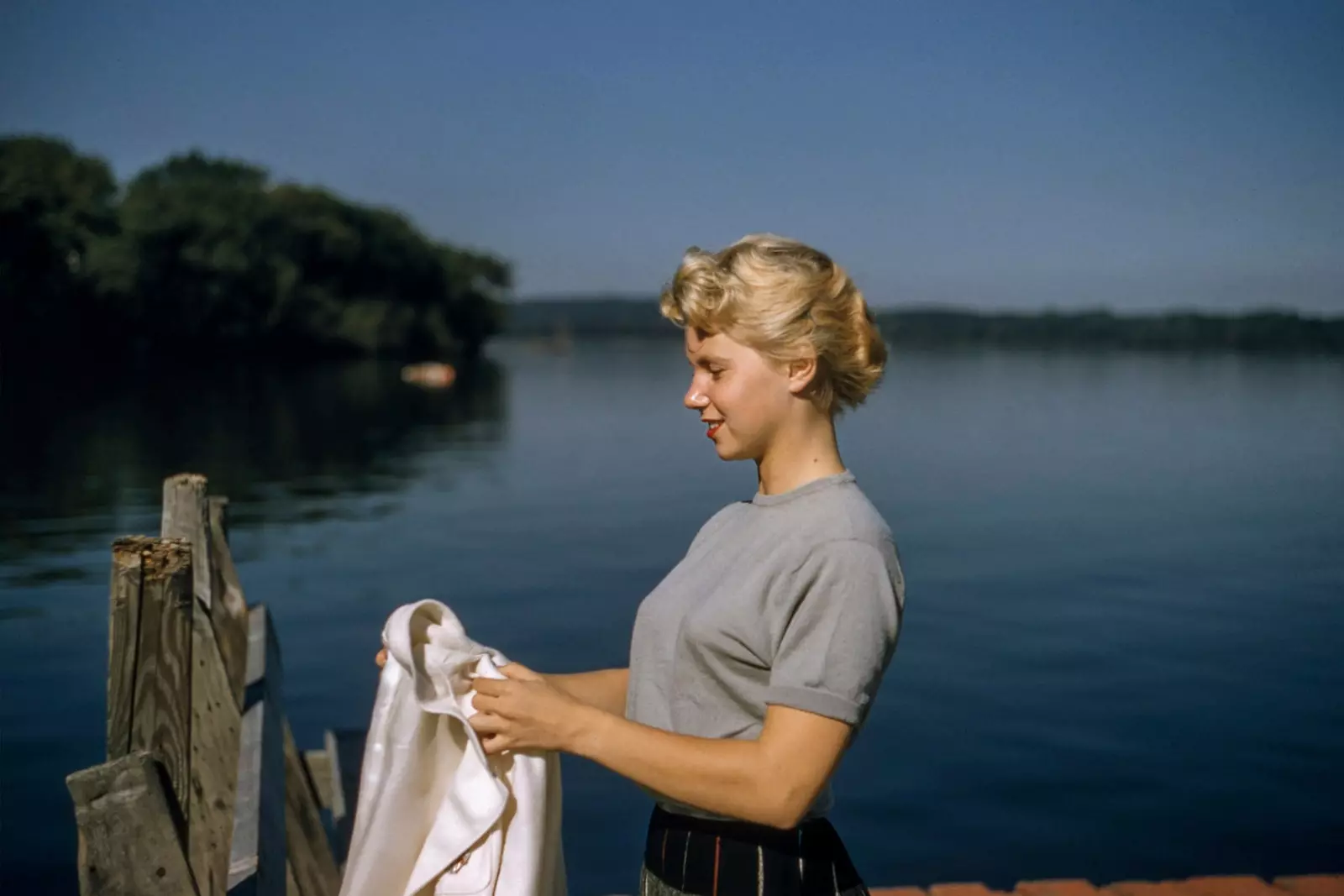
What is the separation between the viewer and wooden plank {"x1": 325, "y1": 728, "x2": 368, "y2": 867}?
21.3 feet

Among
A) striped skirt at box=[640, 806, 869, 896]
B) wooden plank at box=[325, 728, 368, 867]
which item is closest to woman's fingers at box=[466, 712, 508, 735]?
striped skirt at box=[640, 806, 869, 896]

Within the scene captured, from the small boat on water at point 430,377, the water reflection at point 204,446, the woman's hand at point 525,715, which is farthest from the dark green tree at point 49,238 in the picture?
the woman's hand at point 525,715

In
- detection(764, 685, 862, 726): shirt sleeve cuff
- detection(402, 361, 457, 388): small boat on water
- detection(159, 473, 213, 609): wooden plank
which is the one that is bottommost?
detection(402, 361, 457, 388): small boat on water

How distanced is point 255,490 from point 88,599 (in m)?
12.6

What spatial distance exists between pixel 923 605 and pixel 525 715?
14.1m

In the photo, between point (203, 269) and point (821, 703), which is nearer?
point (821, 703)

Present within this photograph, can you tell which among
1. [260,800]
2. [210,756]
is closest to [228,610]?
[210,756]

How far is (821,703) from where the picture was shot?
6.48 ft

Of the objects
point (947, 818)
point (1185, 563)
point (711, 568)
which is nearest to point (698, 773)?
point (711, 568)

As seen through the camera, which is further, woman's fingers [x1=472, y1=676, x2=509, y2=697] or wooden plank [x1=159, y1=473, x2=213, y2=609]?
wooden plank [x1=159, y1=473, x2=213, y2=609]

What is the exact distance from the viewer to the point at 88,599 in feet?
50.7

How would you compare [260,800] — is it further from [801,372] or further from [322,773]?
[322,773]

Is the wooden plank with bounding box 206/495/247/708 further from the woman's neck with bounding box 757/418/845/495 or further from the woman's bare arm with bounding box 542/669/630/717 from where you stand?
the woman's neck with bounding box 757/418/845/495

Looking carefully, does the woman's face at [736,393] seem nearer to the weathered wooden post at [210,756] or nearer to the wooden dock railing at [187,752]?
the wooden dock railing at [187,752]
